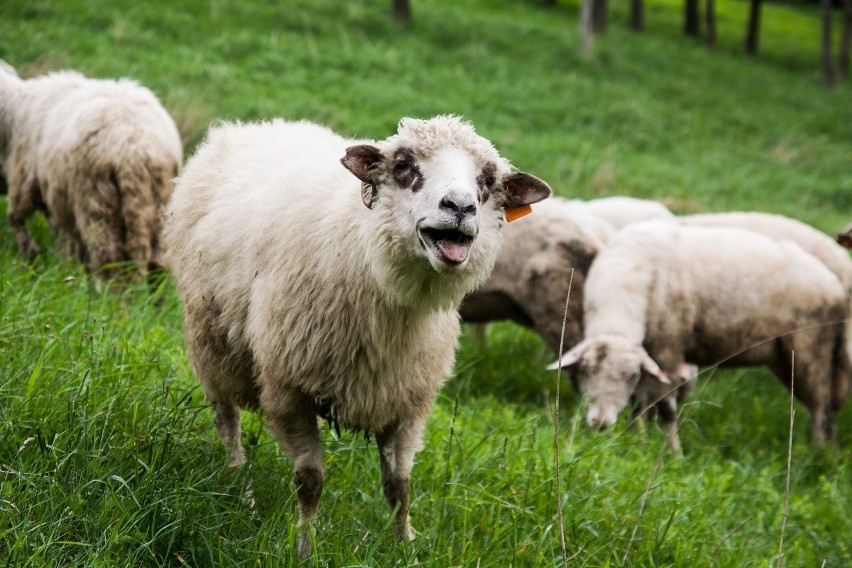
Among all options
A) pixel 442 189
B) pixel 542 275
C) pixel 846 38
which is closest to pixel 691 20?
pixel 846 38

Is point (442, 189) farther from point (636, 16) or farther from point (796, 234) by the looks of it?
point (636, 16)

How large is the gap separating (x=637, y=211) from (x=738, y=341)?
1.97 m

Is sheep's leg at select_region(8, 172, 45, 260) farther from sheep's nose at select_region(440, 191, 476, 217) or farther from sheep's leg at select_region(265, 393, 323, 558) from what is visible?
sheep's nose at select_region(440, 191, 476, 217)

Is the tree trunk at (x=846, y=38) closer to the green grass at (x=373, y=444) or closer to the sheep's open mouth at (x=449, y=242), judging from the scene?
the green grass at (x=373, y=444)

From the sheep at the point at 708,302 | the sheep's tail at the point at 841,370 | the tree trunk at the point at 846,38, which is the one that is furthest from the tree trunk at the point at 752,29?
the sheep at the point at 708,302

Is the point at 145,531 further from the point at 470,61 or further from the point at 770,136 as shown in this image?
the point at 770,136

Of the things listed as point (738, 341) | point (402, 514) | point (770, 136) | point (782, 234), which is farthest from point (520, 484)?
point (770, 136)

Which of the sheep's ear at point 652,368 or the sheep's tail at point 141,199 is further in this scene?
the sheep's tail at point 141,199

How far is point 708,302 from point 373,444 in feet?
11.1

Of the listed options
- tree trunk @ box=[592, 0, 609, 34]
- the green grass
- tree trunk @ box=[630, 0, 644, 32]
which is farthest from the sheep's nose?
tree trunk @ box=[630, 0, 644, 32]

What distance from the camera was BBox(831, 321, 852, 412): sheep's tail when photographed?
734 cm

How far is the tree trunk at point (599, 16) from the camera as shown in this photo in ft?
76.9

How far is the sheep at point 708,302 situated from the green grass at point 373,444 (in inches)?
16.3

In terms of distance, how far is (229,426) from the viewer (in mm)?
4102
